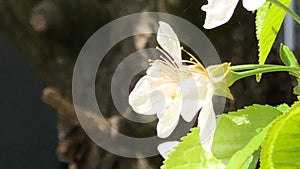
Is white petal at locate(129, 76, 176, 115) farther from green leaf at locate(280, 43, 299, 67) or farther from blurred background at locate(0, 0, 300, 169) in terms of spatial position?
blurred background at locate(0, 0, 300, 169)

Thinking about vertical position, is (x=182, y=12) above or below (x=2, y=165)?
above

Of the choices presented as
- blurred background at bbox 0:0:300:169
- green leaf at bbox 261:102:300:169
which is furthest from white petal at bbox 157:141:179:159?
blurred background at bbox 0:0:300:169

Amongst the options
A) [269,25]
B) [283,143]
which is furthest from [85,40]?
[283,143]

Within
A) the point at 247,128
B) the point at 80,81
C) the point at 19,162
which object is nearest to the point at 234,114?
the point at 247,128

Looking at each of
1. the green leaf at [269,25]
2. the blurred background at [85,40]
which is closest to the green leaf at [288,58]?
the green leaf at [269,25]

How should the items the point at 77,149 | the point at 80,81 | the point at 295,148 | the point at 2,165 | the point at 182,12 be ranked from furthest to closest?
1. the point at 2,165
2. the point at 77,149
3. the point at 80,81
4. the point at 182,12
5. the point at 295,148

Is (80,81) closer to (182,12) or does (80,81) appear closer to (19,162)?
(182,12)

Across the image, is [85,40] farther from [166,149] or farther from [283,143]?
[283,143]
